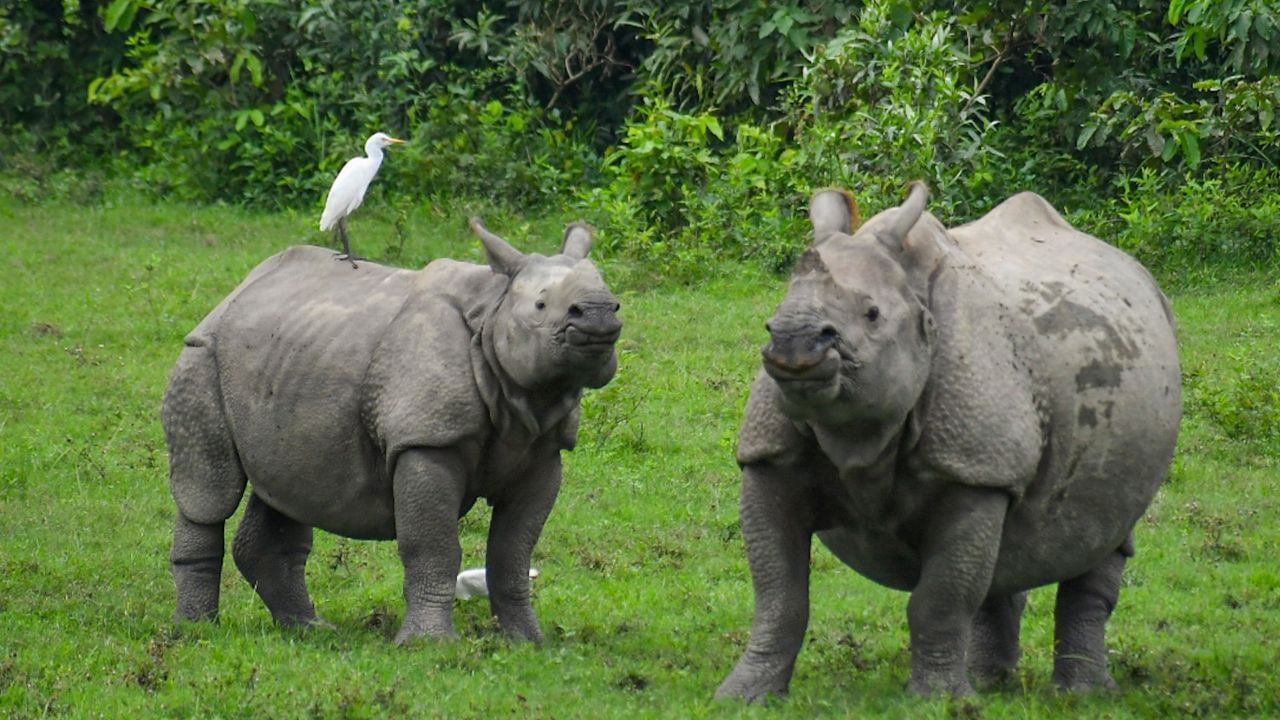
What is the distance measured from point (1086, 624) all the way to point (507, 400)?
85.0 inches

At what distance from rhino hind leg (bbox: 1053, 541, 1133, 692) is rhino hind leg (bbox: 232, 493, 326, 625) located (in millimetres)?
2963

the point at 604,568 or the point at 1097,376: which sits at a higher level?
the point at 1097,376

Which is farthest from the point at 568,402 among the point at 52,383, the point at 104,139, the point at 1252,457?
the point at 104,139

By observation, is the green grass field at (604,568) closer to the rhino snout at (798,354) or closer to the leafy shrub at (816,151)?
the leafy shrub at (816,151)

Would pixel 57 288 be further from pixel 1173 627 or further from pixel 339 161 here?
pixel 1173 627

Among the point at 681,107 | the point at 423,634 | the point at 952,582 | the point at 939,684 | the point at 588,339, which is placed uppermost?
the point at 588,339

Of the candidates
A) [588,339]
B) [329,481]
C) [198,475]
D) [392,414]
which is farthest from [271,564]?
[588,339]

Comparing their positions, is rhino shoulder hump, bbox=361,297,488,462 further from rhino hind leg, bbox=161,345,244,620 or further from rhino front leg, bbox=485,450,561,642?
rhino hind leg, bbox=161,345,244,620

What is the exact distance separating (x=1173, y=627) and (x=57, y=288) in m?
9.17

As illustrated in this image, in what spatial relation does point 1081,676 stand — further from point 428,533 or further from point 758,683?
point 428,533

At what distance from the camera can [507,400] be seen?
7.48m

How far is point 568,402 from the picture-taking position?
7.53m

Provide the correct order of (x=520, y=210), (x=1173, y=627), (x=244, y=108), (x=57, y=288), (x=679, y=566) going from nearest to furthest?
(x=1173, y=627)
(x=679, y=566)
(x=57, y=288)
(x=520, y=210)
(x=244, y=108)

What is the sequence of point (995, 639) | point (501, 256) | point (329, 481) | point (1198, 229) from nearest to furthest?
point (995, 639) < point (501, 256) < point (329, 481) < point (1198, 229)
